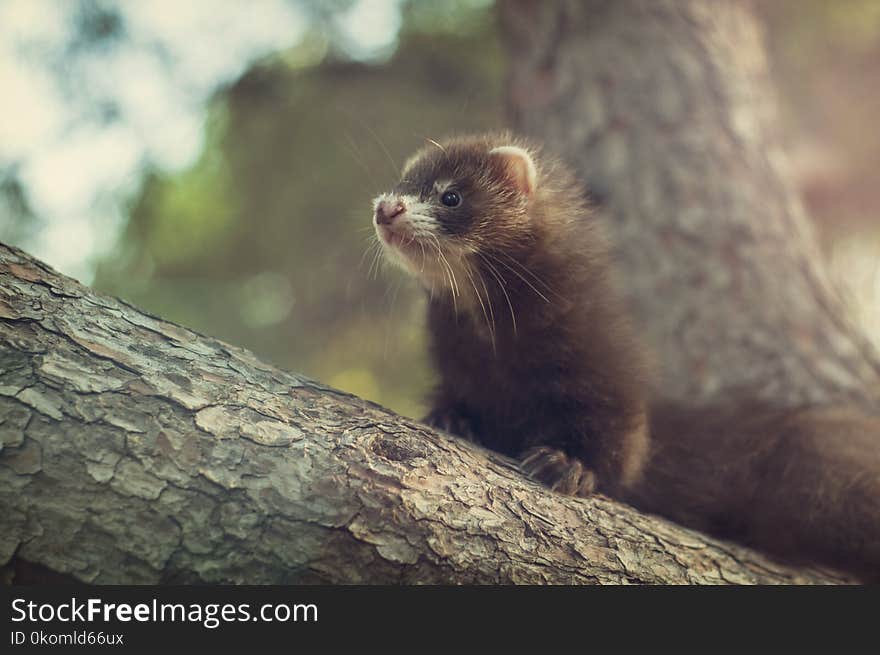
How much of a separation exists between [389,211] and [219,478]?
1.36 meters

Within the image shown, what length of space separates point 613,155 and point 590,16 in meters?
0.89

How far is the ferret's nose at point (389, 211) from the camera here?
9.37 feet

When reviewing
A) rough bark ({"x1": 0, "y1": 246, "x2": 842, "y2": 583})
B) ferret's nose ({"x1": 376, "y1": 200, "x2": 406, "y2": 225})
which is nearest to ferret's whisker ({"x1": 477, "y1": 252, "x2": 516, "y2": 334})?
ferret's nose ({"x1": 376, "y1": 200, "x2": 406, "y2": 225})

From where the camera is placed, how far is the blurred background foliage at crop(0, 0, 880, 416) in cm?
489

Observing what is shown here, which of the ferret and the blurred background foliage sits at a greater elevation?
the blurred background foliage


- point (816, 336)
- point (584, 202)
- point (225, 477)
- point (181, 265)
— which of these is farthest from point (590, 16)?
point (225, 477)

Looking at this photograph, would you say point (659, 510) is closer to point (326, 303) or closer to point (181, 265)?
point (326, 303)

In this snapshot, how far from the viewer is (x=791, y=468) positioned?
2.97 m

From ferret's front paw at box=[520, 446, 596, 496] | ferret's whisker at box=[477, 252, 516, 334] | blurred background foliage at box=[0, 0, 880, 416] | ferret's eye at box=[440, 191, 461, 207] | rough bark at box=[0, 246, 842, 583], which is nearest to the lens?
rough bark at box=[0, 246, 842, 583]

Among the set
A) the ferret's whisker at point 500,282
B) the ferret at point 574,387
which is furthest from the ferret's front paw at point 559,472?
the ferret's whisker at point 500,282

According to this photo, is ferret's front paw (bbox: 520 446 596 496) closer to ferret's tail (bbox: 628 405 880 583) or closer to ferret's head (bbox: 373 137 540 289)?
ferret's tail (bbox: 628 405 880 583)

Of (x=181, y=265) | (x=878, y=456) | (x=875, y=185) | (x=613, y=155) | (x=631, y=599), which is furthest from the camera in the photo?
(x=875, y=185)

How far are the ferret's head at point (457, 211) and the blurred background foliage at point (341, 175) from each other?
1.38 m

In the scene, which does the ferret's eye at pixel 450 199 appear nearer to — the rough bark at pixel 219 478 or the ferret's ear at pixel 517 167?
the ferret's ear at pixel 517 167
